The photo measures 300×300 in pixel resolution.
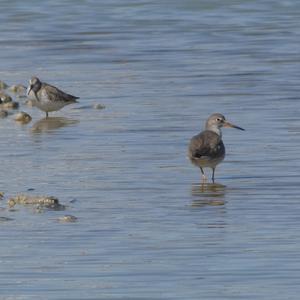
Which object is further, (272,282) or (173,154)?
(173,154)

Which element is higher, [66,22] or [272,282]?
[272,282]

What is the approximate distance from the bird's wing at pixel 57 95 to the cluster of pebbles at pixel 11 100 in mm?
401

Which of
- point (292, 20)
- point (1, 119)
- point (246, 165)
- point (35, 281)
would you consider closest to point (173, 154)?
point (246, 165)

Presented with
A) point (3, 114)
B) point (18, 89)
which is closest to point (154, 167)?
point (3, 114)

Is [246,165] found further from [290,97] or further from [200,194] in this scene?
[290,97]

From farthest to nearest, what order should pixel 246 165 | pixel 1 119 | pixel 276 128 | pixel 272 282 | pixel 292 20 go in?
pixel 292 20 → pixel 1 119 → pixel 276 128 → pixel 246 165 → pixel 272 282

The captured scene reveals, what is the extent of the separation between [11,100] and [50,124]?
4.35 feet

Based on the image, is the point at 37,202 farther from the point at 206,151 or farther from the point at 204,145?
the point at 204,145

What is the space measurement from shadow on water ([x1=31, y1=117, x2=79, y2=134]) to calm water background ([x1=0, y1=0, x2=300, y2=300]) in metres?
0.09

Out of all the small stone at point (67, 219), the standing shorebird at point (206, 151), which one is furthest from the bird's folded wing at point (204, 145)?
the small stone at point (67, 219)

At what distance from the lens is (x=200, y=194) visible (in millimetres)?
13695

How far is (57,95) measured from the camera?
19.0 meters

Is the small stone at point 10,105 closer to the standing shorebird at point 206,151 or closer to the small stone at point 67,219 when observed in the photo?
the standing shorebird at point 206,151

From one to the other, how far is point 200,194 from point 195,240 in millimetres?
2219
